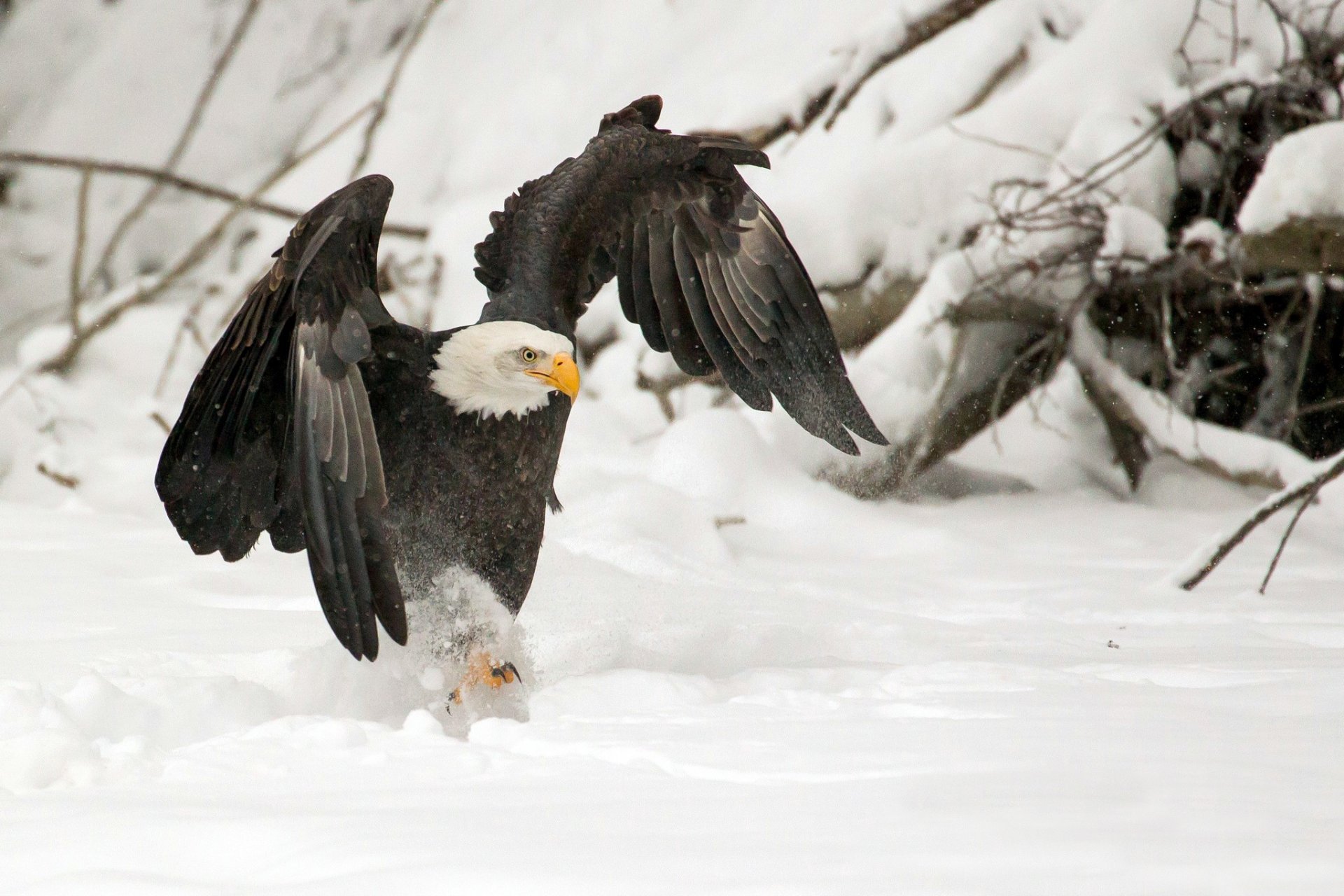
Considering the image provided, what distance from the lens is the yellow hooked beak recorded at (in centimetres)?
244

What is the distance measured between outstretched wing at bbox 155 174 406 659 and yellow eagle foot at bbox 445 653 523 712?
0.50 meters

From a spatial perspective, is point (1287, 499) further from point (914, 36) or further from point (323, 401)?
point (914, 36)

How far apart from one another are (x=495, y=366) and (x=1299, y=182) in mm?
2919

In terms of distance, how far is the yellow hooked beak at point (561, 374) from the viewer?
244 centimetres

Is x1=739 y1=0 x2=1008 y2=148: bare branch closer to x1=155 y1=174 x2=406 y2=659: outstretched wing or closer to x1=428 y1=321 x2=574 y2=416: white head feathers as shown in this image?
x1=428 y1=321 x2=574 y2=416: white head feathers

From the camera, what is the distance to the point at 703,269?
10.8ft

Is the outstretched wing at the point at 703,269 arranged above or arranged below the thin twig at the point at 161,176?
below

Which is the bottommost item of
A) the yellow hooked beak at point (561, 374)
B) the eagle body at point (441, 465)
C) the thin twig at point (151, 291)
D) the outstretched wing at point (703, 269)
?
the eagle body at point (441, 465)

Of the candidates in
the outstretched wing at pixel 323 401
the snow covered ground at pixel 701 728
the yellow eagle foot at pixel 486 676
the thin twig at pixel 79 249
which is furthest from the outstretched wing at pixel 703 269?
the thin twig at pixel 79 249

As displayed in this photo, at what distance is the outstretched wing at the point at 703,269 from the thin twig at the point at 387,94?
365cm

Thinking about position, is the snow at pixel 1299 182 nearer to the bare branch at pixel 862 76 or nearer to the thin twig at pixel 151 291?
the bare branch at pixel 862 76

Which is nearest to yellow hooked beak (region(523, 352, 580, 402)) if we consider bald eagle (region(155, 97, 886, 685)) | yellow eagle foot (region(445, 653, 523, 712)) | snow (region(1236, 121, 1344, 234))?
bald eagle (region(155, 97, 886, 685))

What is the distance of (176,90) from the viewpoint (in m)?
8.30

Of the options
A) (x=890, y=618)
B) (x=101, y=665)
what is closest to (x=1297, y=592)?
(x=890, y=618)
